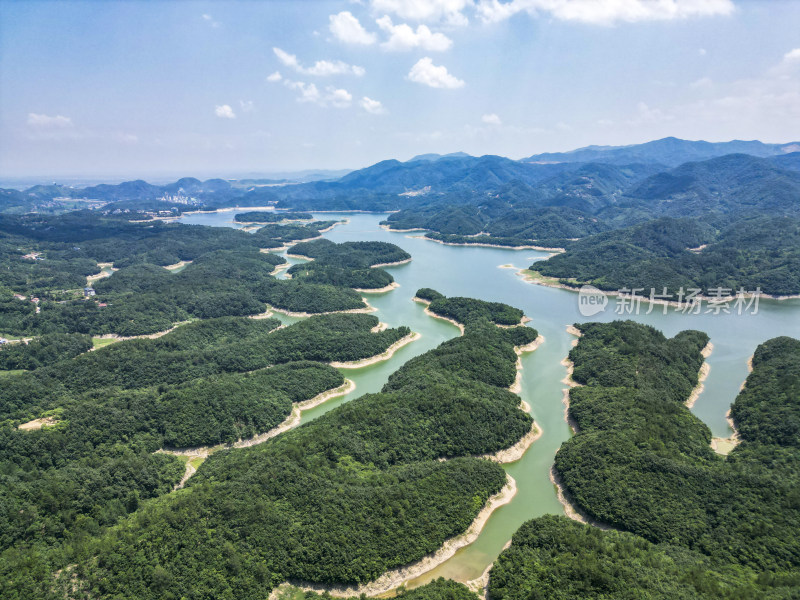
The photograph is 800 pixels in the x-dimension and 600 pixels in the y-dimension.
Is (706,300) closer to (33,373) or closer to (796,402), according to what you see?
(796,402)

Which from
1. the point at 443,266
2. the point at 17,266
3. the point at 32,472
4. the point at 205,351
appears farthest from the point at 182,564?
the point at 17,266

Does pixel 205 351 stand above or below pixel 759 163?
below

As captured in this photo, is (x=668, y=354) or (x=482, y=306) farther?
(x=482, y=306)

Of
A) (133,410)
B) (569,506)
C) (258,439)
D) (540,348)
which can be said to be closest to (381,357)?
(258,439)

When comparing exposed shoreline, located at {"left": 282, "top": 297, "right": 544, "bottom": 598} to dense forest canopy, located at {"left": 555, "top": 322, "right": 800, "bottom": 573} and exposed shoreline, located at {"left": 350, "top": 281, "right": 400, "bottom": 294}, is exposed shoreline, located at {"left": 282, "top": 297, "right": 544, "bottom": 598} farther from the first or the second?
exposed shoreline, located at {"left": 350, "top": 281, "right": 400, "bottom": 294}

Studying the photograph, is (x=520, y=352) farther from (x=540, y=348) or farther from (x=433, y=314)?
(x=433, y=314)

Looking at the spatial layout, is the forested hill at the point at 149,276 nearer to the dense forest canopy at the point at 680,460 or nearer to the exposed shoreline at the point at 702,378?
the dense forest canopy at the point at 680,460
